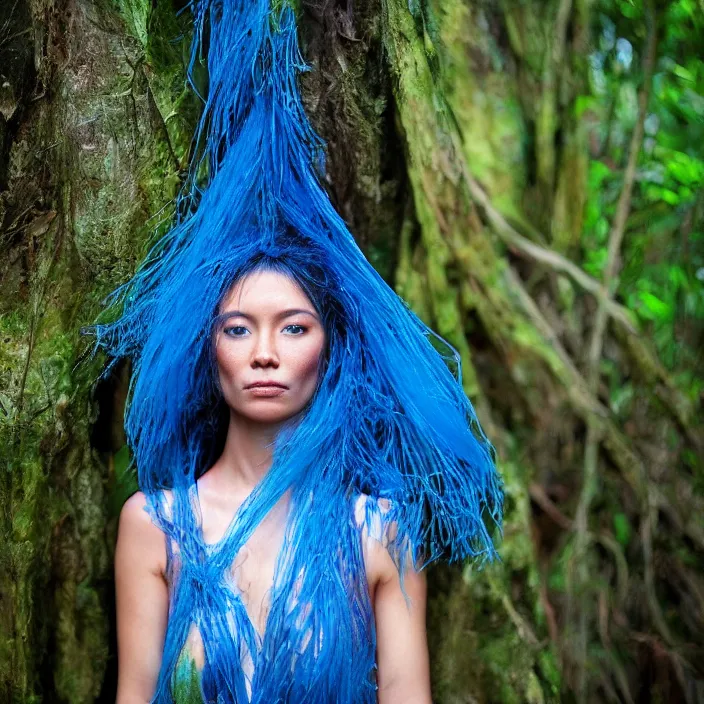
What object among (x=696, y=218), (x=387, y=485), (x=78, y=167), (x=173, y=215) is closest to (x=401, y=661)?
(x=387, y=485)

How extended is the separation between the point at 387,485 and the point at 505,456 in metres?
0.38

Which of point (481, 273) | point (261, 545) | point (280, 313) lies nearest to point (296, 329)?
point (280, 313)

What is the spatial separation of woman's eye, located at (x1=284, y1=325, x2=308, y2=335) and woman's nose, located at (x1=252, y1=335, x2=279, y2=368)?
31mm

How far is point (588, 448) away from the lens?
1.91 meters

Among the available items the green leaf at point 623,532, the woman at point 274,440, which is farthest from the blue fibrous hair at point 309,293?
the green leaf at point 623,532

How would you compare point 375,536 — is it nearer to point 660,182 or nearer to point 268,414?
point 268,414

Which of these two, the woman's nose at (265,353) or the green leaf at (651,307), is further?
the green leaf at (651,307)

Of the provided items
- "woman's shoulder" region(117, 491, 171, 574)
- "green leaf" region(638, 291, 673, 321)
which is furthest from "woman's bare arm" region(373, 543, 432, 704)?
"green leaf" region(638, 291, 673, 321)

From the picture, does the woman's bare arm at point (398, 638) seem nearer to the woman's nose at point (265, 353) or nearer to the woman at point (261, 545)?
the woman at point (261, 545)

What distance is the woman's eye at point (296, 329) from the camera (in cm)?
128

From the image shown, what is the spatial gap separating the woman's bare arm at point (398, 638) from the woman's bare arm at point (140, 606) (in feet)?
0.99

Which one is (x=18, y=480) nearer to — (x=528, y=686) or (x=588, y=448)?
(x=528, y=686)

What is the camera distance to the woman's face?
1266mm

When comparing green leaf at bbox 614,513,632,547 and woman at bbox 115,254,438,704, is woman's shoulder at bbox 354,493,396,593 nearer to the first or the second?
woman at bbox 115,254,438,704
